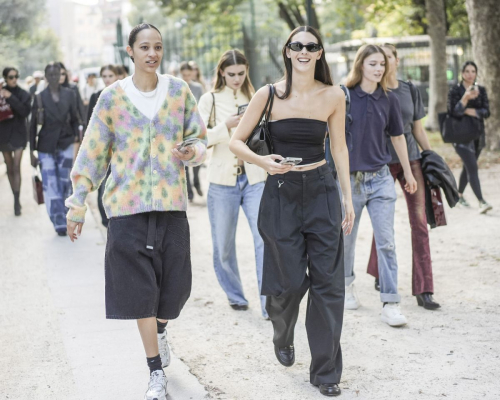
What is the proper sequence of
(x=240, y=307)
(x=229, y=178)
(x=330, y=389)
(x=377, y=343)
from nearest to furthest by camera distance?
(x=330, y=389) → (x=377, y=343) → (x=229, y=178) → (x=240, y=307)

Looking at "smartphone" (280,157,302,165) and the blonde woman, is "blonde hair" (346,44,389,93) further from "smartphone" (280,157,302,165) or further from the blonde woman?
"smartphone" (280,157,302,165)

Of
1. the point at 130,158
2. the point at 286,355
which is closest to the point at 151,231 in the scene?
the point at 130,158

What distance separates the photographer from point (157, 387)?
4570mm

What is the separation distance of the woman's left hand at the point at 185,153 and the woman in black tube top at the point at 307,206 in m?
0.39

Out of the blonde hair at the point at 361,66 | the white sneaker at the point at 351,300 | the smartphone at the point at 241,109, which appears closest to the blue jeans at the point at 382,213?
the white sneaker at the point at 351,300

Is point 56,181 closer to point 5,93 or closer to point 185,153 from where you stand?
point 5,93

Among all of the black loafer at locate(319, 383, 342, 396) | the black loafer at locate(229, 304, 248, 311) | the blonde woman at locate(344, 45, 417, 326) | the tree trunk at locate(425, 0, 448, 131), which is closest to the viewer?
the black loafer at locate(319, 383, 342, 396)

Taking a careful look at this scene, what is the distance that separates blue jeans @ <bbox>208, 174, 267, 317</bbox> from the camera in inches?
256

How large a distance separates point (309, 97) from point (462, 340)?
211 cm

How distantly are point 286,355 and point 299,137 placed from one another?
54.0 inches

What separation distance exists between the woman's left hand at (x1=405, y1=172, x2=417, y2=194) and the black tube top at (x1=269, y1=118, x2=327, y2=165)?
180 centimetres

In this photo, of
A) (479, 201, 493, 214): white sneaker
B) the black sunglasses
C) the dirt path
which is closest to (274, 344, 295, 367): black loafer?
the dirt path

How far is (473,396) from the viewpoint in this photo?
4570mm

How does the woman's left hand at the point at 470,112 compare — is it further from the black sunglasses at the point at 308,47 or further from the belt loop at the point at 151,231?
the belt loop at the point at 151,231
